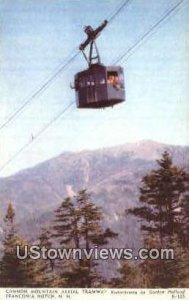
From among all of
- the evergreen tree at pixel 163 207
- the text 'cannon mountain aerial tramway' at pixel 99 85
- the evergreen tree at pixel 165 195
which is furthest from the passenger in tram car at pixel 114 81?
the evergreen tree at pixel 165 195

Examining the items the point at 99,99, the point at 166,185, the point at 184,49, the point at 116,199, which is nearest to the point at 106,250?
the point at 99,99

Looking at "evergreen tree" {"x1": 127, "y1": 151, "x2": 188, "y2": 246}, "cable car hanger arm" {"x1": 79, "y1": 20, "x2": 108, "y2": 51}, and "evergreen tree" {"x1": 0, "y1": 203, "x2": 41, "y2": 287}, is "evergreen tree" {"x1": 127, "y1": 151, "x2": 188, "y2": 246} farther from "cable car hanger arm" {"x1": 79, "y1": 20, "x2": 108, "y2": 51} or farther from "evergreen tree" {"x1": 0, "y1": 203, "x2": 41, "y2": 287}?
"cable car hanger arm" {"x1": 79, "y1": 20, "x2": 108, "y2": 51}

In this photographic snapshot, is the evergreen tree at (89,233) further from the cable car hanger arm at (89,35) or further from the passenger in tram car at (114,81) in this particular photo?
the cable car hanger arm at (89,35)

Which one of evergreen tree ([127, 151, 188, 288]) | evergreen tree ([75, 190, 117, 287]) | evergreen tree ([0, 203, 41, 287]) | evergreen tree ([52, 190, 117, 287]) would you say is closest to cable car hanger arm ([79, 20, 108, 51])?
evergreen tree ([0, 203, 41, 287])

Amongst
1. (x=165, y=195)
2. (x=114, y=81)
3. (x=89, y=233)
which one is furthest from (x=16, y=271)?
(x=114, y=81)

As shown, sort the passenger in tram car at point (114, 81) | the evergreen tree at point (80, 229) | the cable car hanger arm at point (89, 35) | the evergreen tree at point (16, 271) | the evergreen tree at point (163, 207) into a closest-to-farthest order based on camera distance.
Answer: the cable car hanger arm at point (89, 35), the passenger in tram car at point (114, 81), the evergreen tree at point (16, 271), the evergreen tree at point (163, 207), the evergreen tree at point (80, 229)

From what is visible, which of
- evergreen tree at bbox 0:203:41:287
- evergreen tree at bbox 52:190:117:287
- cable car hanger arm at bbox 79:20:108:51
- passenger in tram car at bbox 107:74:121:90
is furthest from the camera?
evergreen tree at bbox 52:190:117:287

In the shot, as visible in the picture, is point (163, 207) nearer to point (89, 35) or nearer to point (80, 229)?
point (80, 229)

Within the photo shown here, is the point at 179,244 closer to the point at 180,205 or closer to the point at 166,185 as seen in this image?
the point at 180,205
